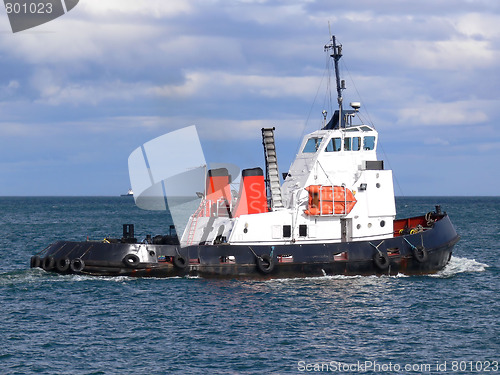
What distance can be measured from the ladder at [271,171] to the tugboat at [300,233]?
0.04 metres

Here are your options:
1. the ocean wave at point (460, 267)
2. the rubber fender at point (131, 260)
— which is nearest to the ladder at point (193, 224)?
the rubber fender at point (131, 260)

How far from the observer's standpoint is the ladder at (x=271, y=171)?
25.9m

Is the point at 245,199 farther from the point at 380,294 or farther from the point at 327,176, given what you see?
the point at 380,294

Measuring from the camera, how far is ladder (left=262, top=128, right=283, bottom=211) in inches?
1019

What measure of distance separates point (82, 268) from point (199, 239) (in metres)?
4.56

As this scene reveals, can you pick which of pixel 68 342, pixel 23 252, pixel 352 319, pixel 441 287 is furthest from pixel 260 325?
pixel 23 252

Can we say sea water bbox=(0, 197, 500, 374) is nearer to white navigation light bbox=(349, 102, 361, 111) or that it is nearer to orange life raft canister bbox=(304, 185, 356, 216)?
orange life raft canister bbox=(304, 185, 356, 216)

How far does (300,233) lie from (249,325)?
6652mm

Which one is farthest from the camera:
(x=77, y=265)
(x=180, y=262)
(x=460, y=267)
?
(x=460, y=267)

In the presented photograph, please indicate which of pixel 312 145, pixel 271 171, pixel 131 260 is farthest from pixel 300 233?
pixel 131 260

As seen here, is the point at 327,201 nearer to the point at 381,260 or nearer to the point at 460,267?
the point at 381,260

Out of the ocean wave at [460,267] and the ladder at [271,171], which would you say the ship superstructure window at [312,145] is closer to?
Answer: the ladder at [271,171]

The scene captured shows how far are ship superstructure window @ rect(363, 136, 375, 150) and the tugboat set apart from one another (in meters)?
0.04

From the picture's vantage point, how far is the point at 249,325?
19562 mm
